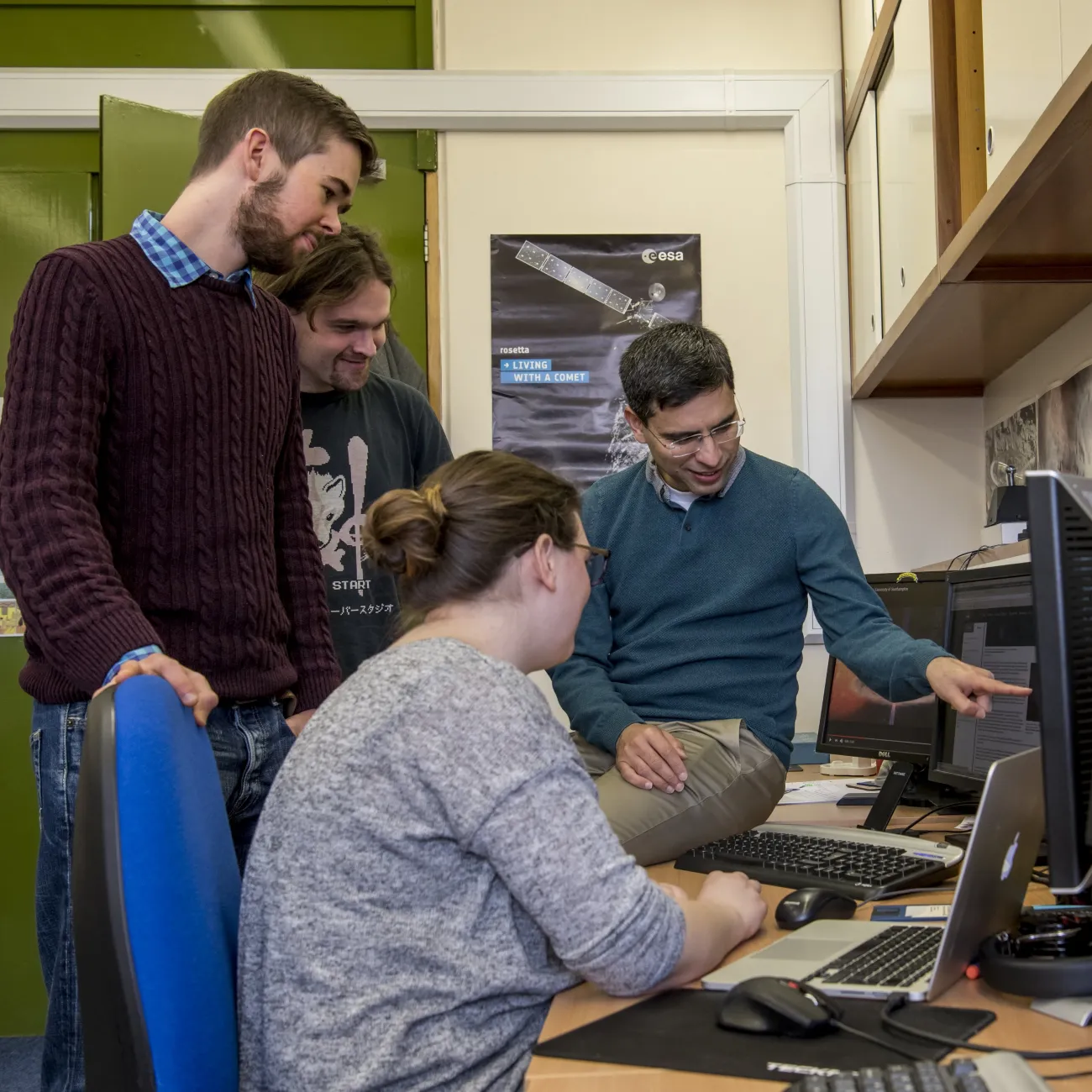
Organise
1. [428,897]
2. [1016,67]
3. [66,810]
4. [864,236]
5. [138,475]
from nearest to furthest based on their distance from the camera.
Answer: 1. [428,897]
2. [66,810]
3. [138,475]
4. [1016,67]
5. [864,236]

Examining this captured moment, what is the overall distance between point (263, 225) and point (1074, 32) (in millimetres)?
1027

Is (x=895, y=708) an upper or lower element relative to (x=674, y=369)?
lower

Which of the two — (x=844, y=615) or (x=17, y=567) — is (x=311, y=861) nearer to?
(x=17, y=567)

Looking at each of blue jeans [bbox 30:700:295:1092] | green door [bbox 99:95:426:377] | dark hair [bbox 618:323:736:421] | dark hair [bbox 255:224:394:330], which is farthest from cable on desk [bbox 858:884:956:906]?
green door [bbox 99:95:426:377]

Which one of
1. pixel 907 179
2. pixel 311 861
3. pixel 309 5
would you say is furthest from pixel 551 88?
pixel 311 861

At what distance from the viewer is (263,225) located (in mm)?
1527

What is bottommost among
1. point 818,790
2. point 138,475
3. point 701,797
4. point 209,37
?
point 818,790

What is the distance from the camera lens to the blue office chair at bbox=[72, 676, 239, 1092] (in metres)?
0.90

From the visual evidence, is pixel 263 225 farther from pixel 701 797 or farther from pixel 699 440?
pixel 701 797

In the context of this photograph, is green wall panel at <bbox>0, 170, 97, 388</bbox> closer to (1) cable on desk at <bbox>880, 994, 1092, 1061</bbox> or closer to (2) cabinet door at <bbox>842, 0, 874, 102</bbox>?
(2) cabinet door at <bbox>842, 0, 874, 102</bbox>

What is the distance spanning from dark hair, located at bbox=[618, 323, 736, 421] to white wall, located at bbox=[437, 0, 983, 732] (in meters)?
1.46

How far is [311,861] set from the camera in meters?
1.01

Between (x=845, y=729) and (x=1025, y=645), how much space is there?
2.28 feet

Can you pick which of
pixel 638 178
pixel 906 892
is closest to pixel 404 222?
pixel 638 178
